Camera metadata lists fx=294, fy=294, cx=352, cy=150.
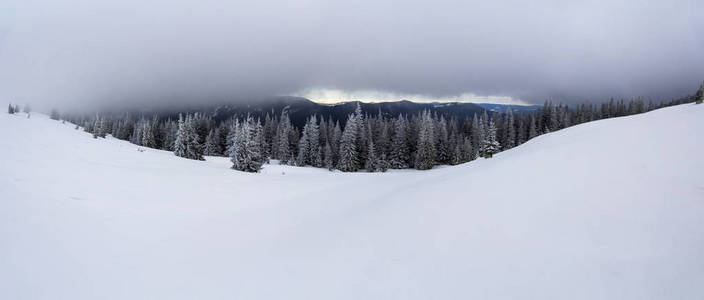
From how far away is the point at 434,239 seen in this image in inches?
227

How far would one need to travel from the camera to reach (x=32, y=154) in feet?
40.9

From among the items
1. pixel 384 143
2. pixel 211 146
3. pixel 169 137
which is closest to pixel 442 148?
pixel 384 143

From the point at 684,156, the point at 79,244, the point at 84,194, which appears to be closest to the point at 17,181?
the point at 84,194

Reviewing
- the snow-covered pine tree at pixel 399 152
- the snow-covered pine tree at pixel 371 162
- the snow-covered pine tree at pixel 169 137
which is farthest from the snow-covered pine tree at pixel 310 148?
the snow-covered pine tree at pixel 169 137

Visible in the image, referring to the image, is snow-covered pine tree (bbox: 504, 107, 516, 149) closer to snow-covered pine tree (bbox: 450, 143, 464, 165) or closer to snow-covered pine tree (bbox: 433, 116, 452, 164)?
snow-covered pine tree (bbox: 450, 143, 464, 165)

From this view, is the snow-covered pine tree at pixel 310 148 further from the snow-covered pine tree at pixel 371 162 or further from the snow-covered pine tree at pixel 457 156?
the snow-covered pine tree at pixel 457 156

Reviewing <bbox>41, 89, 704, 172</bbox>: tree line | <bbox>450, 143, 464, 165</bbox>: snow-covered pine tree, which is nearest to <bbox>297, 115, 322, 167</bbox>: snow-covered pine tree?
<bbox>41, 89, 704, 172</bbox>: tree line

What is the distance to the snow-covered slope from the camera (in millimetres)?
4375

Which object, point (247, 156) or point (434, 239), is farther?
point (247, 156)

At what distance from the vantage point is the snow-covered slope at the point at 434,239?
172 inches

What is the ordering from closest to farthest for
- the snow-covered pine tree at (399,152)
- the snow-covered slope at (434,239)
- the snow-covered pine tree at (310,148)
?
the snow-covered slope at (434,239), the snow-covered pine tree at (399,152), the snow-covered pine tree at (310,148)

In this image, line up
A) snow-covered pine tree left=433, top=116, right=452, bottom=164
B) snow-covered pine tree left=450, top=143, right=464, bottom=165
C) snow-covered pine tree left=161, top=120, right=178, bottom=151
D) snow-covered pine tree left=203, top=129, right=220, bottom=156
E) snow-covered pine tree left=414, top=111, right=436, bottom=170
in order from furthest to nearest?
snow-covered pine tree left=161, top=120, right=178, bottom=151, snow-covered pine tree left=433, top=116, right=452, bottom=164, snow-covered pine tree left=203, top=129, right=220, bottom=156, snow-covered pine tree left=450, top=143, right=464, bottom=165, snow-covered pine tree left=414, top=111, right=436, bottom=170

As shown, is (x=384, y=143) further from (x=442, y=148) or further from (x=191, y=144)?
(x=191, y=144)

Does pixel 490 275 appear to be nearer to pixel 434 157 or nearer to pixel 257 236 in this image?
pixel 257 236
